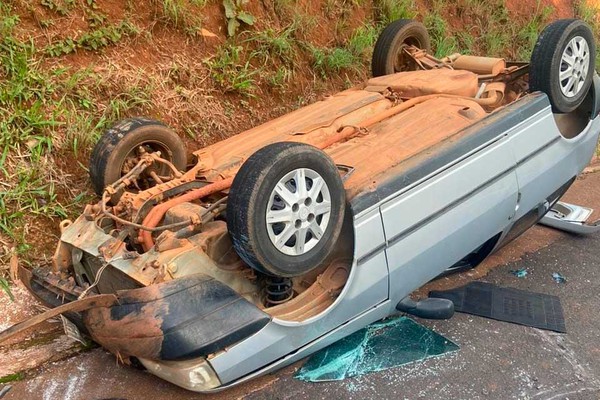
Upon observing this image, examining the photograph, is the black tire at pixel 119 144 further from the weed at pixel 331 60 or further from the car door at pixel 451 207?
the weed at pixel 331 60

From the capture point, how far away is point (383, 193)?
133 inches

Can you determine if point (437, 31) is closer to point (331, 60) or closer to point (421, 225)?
point (331, 60)

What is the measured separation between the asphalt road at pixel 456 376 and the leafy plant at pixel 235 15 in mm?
3520

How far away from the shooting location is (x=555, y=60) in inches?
166

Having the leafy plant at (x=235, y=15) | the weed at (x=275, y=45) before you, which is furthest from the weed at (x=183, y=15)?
the weed at (x=275, y=45)

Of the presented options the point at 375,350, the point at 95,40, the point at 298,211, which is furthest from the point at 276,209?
the point at 95,40

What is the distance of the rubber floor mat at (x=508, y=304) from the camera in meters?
3.87

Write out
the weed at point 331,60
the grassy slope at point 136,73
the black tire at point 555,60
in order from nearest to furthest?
the black tire at point 555,60, the grassy slope at point 136,73, the weed at point 331,60

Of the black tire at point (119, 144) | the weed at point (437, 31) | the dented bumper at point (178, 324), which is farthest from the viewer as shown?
the weed at point (437, 31)

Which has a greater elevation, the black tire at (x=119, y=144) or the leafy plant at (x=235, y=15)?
the leafy plant at (x=235, y=15)

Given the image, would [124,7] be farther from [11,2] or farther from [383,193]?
[383,193]

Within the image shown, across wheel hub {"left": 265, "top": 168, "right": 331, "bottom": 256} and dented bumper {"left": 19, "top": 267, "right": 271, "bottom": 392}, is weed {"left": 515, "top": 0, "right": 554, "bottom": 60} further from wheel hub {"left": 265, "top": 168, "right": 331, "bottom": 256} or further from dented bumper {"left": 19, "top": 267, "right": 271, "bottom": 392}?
dented bumper {"left": 19, "top": 267, "right": 271, "bottom": 392}

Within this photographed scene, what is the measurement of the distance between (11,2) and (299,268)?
355 centimetres

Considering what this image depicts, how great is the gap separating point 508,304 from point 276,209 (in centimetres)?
181
